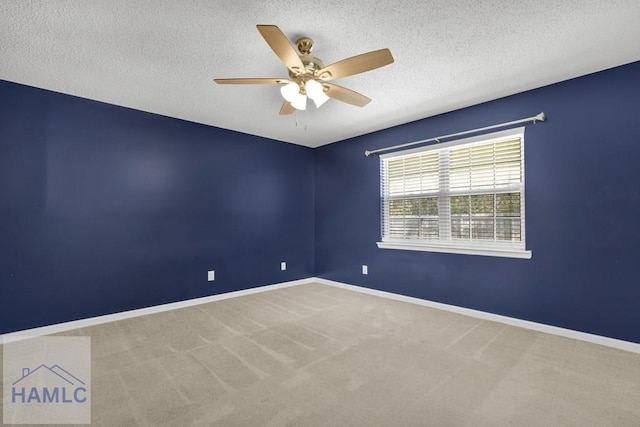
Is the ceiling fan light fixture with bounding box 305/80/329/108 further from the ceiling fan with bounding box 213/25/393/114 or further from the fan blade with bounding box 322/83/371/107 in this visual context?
the fan blade with bounding box 322/83/371/107

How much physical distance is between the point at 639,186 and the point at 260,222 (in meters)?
4.19

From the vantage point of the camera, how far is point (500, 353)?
235 centimetres

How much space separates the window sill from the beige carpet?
729mm

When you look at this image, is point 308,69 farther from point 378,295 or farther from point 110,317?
point 110,317

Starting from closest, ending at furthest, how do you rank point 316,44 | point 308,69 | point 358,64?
point 358,64
point 308,69
point 316,44

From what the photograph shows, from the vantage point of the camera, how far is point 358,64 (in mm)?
1889

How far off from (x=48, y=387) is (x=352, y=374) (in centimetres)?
200

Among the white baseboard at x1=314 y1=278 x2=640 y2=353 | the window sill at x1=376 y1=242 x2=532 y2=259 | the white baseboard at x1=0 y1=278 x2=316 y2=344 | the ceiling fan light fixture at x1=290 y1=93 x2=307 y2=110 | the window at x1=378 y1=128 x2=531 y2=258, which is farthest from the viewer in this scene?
the window at x1=378 y1=128 x2=531 y2=258

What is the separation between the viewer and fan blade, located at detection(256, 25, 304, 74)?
1.57m

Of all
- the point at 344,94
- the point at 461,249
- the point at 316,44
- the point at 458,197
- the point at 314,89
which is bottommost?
the point at 461,249

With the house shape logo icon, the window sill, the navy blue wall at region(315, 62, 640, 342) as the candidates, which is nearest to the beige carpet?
the house shape logo icon

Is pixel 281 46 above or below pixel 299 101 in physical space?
above

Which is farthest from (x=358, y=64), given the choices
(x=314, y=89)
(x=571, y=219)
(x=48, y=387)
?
(x=48, y=387)

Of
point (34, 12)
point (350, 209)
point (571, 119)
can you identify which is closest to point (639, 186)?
point (571, 119)
